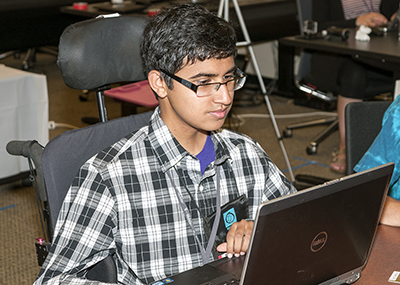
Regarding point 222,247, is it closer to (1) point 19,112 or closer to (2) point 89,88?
(2) point 89,88

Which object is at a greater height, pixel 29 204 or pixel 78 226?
pixel 78 226

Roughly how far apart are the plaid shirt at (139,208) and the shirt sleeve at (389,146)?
14.2 inches

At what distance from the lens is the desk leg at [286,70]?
4684 mm

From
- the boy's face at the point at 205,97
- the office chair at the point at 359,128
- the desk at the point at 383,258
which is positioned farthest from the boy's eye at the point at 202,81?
the office chair at the point at 359,128

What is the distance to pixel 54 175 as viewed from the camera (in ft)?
4.13

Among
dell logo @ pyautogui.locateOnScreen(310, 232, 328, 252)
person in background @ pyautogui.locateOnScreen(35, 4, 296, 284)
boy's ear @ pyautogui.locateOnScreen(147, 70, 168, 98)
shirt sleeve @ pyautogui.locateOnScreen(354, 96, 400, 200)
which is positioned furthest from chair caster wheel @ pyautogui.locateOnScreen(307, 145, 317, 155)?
dell logo @ pyautogui.locateOnScreen(310, 232, 328, 252)

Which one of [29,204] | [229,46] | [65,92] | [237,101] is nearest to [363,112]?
[229,46]

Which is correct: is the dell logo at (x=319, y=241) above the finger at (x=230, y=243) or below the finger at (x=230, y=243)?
above

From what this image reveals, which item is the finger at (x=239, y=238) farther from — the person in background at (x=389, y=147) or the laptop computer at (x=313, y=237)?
the person in background at (x=389, y=147)

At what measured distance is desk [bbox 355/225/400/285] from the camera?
3.43 ft

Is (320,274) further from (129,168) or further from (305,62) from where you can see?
(305,62)

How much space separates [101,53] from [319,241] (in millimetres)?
871

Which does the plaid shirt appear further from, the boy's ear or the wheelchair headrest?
the wheelchair headrest

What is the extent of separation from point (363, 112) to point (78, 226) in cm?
95
